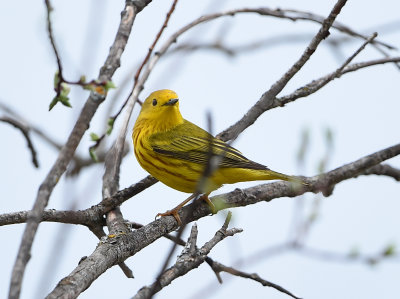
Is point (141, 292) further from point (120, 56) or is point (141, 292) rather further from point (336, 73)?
point (336, 73)

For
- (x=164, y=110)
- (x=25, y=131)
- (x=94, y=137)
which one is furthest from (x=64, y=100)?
(x=164, y=110)

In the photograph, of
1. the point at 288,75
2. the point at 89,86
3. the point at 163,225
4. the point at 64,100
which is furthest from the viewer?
the point at 163,225

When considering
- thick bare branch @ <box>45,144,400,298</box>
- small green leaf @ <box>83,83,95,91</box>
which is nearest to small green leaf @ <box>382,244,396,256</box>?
thick bare branch @ <box>45,144,400,298</box>

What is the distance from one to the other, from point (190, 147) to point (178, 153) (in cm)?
14

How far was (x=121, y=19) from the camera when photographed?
3.06m

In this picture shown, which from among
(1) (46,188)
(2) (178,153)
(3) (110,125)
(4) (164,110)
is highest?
(4) (164,110)

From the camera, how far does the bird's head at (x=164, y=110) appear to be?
194 inches

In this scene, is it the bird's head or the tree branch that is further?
the bird's head

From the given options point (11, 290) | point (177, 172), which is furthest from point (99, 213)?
point (11, 290)

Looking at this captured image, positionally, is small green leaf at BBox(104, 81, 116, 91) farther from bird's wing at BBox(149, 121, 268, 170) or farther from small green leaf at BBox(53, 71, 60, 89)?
bird's wing at BBox(149, 121, 268, 170)

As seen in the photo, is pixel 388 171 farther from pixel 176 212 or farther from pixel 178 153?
pixel 176 212

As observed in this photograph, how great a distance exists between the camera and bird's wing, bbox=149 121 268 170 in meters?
4.06

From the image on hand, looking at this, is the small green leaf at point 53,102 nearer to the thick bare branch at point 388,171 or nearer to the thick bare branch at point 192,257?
the thick bare branch at point 192,257

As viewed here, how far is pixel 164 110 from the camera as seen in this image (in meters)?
4.91
